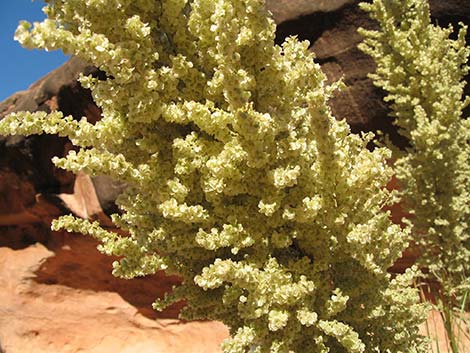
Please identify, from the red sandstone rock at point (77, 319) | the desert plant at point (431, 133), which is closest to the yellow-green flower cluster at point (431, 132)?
the desert plant at point (431, 133)

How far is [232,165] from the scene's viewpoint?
15.5 ft

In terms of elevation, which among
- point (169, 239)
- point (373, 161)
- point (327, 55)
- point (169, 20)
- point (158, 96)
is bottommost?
point (169, 239)

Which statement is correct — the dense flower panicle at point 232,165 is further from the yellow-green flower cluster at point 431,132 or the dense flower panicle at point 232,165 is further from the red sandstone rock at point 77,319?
the red sandstone rock at point 77,319

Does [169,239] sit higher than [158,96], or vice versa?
[158,96]

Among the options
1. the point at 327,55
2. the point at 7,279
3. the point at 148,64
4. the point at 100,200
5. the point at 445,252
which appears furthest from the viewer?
the point at 7,279

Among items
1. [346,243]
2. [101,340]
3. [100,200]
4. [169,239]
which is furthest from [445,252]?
[101,340]

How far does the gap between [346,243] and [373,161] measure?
86cm

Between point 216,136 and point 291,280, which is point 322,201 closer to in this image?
point 291,280

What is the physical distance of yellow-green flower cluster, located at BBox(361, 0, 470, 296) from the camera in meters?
8.88

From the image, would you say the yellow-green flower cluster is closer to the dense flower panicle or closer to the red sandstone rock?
the dense flower panicle

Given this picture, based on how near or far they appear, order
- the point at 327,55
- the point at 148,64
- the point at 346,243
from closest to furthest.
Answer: the point at 148,64 < the point at 346,243 < the point at 327,55

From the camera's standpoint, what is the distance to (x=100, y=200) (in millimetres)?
14344

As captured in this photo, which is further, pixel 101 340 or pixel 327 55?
pixel 101 340

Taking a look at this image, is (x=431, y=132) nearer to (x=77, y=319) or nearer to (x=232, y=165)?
(x=232, y=165)
